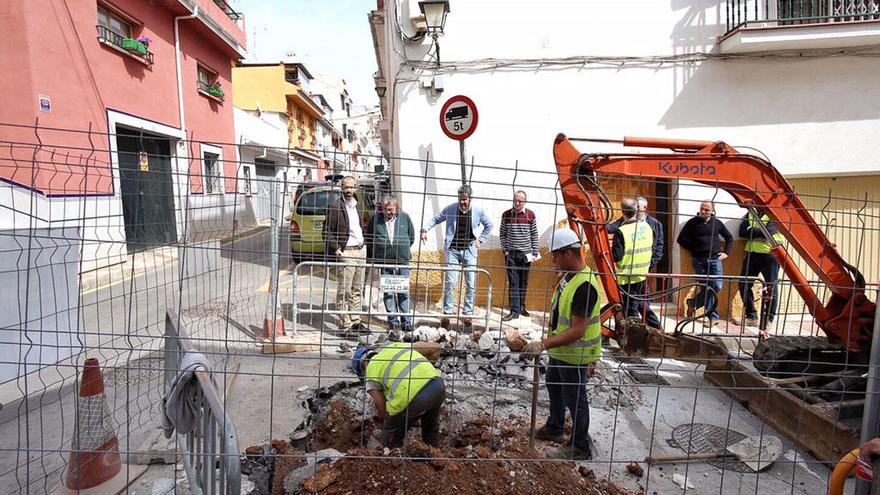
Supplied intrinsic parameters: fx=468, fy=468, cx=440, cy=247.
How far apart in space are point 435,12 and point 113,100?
7.54 m

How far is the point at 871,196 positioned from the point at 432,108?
6971 millimetres

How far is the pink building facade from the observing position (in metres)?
5.31

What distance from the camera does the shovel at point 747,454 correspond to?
3332 millimetres

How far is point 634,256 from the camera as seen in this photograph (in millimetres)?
5281

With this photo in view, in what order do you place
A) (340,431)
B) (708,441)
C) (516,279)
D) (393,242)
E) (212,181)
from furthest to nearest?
(516,279), (393,242), (212,181), (708,441), (340,431)

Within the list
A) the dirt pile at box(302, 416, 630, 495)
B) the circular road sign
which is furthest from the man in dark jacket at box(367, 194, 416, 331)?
the dirt pile at box(302, 416, 630, 495)

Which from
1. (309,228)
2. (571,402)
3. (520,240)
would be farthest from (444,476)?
(520,240)

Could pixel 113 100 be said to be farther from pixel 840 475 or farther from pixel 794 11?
pixel 794 11

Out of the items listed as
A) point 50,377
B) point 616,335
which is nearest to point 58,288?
point 50,377

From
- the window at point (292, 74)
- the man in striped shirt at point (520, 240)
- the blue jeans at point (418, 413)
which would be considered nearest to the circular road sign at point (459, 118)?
the man in striped shirt at point (520, 240)

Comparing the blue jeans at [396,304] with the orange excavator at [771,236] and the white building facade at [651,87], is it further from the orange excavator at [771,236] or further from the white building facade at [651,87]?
the orange excavator at [771,236]

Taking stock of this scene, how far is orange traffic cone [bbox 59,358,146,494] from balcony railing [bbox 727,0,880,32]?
853 cm

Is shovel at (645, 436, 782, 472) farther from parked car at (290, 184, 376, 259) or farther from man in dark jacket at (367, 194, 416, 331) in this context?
parked car at (290, 184, 376, 259)

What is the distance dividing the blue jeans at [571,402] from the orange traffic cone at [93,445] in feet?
9.60
